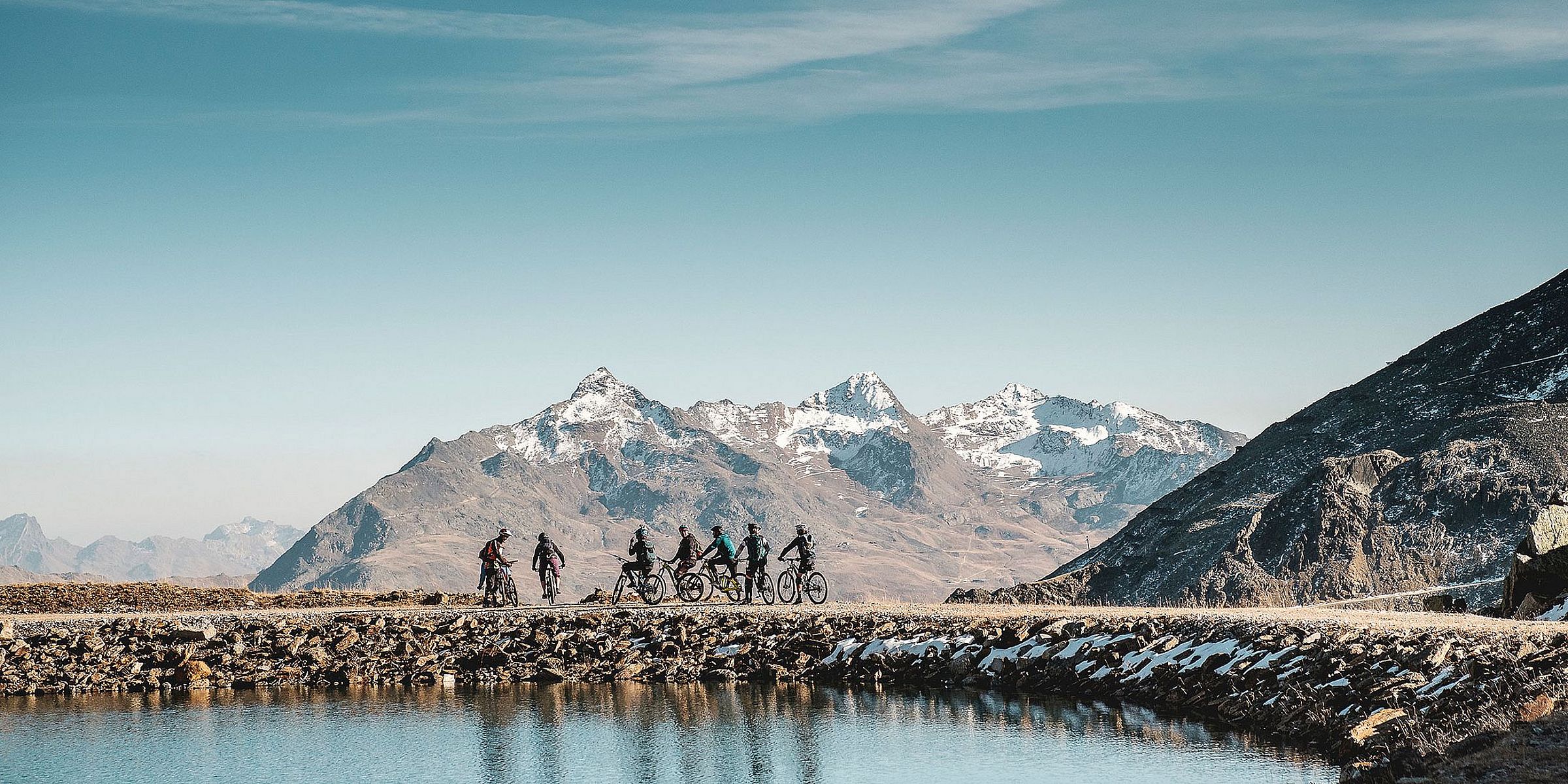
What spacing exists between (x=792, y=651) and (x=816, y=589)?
4.16m

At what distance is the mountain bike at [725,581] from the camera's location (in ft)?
142

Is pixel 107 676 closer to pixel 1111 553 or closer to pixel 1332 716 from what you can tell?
pixel 1332 716

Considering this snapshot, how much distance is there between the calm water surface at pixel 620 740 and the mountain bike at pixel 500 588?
638 cm

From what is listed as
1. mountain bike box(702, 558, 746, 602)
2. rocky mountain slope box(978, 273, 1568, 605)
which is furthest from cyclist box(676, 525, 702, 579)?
rocky mountain slope box(978, 273, 1568, 605)

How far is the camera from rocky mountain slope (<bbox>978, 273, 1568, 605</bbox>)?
92.4m

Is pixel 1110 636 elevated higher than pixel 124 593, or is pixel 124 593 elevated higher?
pixel 124 593

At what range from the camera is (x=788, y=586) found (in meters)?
44.3

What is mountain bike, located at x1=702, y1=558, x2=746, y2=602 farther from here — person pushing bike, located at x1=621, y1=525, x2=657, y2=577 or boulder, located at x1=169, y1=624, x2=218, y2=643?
boulder, located at x1=169, y1=624, x2=218, y2=643

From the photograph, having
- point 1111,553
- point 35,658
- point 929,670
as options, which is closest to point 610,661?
point 929,670

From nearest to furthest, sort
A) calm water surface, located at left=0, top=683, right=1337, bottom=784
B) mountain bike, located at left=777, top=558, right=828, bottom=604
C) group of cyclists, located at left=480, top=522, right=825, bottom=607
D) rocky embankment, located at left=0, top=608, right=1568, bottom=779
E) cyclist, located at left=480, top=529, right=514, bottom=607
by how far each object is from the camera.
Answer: calm water surface, located at left=0, top=683, right=1337, bottom=784 < rocky embankment, located at left=0, top=608, right=1568, bottom=779 < group of cyclists, located at left=480, top=522, right=825, bottom=607 < mountain bike, located at left=777, top=558, right=828, bottom=604 < cyclist, located at left=480, top=529, right=514, bottom=607

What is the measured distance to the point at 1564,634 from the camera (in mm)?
27062

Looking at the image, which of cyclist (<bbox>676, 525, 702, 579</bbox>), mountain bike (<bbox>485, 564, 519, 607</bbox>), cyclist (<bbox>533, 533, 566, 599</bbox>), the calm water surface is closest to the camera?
the calm water surface

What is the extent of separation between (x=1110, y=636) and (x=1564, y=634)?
1084cm

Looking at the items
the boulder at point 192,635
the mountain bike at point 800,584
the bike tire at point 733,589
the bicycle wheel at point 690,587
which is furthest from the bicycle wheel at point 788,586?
the boulder at point 192,635
